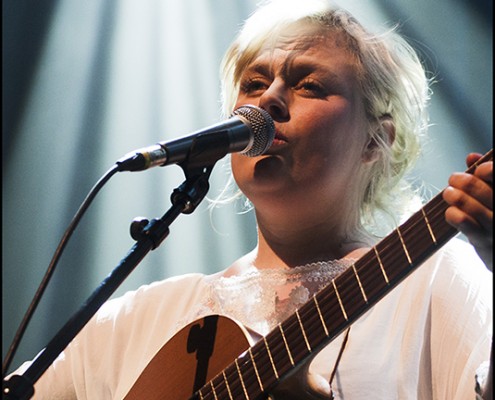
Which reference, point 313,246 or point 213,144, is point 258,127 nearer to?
point 213,144

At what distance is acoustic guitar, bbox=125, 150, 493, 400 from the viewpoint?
3.95ft

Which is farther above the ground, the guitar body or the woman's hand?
the woman's hand

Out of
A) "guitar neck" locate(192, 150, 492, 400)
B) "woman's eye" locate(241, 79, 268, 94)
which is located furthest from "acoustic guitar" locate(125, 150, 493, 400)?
"woman's eye" locate(241, 79, 268, 94)

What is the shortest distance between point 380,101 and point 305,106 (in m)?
0.25

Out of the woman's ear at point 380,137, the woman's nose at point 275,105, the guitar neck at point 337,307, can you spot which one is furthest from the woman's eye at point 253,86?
the guitar neck at point 337,307

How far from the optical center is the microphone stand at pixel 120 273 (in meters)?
1.17

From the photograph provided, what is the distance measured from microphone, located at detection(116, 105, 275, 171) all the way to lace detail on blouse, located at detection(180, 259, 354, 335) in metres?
0.35

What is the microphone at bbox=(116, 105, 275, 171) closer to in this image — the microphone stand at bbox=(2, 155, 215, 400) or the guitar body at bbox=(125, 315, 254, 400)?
the microphone stand at bbox=(2, 155, 215, 400)

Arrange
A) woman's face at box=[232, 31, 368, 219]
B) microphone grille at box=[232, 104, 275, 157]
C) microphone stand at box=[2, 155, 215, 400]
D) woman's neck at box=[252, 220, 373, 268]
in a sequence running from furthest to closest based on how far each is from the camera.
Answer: woman's neck at box=[252, 220, 373, 268]
woman's face at box=[232, 31, 368, 219]
microphone grille at box=[232, 104, 275, 157]
microphone stand at box=[2, 155, 215, 400]

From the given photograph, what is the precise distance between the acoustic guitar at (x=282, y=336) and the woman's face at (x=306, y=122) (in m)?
0.33

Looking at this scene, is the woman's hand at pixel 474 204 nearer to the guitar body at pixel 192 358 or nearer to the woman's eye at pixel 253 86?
the guitar body at pixel 192 358

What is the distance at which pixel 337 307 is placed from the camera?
1.29 meters

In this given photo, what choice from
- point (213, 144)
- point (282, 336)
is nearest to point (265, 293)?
point (282, 336)

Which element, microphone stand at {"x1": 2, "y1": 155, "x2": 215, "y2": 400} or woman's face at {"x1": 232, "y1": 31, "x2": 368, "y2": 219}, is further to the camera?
woman's face at {"x1": 232, "y1": 31, "x2": 368, "y2": 219}
